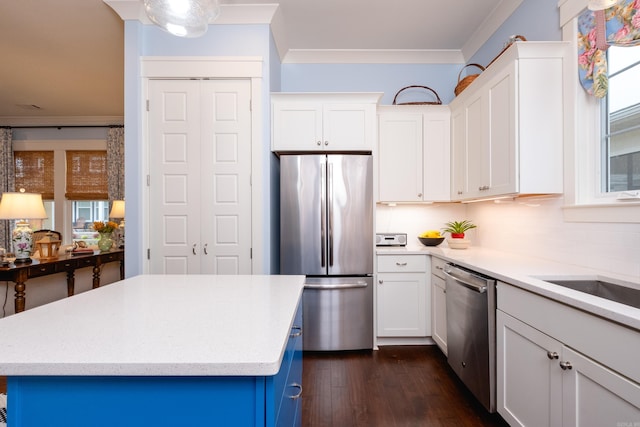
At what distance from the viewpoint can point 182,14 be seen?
135cm

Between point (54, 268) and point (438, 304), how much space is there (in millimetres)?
3881

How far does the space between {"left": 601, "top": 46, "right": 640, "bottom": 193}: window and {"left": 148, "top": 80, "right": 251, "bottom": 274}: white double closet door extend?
2447mm

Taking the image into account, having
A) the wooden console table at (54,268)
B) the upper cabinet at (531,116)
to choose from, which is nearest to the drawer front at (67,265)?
the wooden console table at (54,268)

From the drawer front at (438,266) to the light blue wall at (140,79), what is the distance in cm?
145

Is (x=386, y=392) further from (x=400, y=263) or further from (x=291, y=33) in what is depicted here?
(x=291, y=33)

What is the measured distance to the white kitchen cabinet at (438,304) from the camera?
2.56 m

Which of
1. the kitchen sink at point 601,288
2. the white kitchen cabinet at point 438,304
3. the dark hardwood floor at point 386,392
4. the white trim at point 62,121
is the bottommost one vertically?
the dark hardwood floor at point 386,392

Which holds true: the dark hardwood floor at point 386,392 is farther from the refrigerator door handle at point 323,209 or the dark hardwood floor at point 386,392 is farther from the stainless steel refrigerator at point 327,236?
the refrigerator door handle at point 323,209

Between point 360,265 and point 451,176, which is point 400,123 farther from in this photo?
point 360,265

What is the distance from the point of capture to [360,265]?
277 centimetres

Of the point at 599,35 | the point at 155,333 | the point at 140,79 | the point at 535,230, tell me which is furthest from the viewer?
the point at 140,79

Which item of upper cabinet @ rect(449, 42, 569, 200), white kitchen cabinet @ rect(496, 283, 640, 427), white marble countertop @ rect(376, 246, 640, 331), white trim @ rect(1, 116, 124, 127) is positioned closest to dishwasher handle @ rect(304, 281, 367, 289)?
white marble countertop @ rect(376, 246, 640, 331)

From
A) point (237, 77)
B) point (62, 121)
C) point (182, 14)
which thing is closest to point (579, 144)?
point (182, 14)

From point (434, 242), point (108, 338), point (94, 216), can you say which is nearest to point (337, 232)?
point (434, 242)
